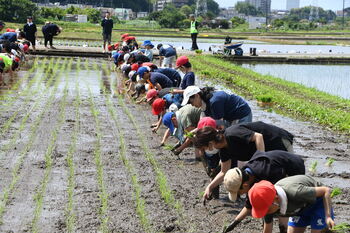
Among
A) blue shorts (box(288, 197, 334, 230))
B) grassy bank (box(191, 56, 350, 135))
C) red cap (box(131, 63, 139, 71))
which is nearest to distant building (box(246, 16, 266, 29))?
grassy bank (box(191, 56, 350, 135))

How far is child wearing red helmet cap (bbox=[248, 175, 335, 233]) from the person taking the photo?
4.53 metres

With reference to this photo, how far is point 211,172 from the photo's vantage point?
709cm

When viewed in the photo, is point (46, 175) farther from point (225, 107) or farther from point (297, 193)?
Result: point (297, 193)

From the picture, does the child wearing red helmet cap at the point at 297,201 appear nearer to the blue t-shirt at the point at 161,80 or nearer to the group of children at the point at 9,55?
the blue t-shirt at the point at 161,80

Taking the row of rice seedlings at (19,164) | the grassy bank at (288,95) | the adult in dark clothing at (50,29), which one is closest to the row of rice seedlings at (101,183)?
the row of rice seedlings at (19,164)

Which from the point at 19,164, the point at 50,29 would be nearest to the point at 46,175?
the point at 19,164

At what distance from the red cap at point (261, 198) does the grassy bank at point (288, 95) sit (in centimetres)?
703

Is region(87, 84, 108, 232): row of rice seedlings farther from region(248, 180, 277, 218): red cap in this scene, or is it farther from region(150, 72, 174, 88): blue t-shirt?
region(248, 180, 277, 218): red cap

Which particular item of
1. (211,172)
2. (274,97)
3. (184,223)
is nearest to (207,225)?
(184,223)

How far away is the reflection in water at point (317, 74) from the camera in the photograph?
19969mm

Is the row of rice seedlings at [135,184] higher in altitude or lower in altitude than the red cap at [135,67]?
lower

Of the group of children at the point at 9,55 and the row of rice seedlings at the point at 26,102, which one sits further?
the group of children at the point at 9,55

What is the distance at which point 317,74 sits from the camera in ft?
79.6

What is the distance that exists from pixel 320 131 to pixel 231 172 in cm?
683
